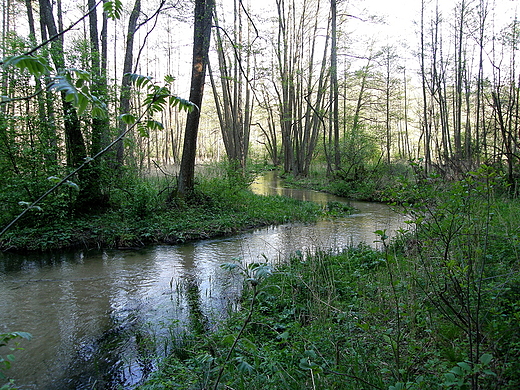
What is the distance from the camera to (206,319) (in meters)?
4.16

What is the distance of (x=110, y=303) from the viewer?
189 inches

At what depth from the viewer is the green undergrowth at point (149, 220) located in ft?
24.1

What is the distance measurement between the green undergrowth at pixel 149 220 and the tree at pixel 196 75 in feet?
2.23

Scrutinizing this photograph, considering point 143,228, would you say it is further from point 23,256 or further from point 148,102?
point 148,102

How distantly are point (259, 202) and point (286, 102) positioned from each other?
1300cm

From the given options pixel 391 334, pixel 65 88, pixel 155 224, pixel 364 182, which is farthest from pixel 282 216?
pixel 65 88

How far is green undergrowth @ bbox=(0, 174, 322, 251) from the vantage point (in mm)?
7352

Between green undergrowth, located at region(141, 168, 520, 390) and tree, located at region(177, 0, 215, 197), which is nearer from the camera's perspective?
green undergrowth, located at region(141, 168, 520, 390)

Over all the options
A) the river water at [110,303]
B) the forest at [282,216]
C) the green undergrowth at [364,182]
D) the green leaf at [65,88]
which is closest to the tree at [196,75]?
the forest at [282,216]

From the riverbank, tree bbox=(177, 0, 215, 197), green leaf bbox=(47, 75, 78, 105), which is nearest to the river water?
the riverbank

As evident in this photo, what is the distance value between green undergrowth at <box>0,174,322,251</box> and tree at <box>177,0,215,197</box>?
68cm

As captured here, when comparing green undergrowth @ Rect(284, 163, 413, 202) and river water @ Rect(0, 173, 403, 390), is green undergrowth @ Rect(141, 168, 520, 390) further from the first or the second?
green undergrowth @ Rect(284, 163, 413, 202)

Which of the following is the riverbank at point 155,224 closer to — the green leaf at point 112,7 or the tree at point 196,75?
the tree at point 196,75

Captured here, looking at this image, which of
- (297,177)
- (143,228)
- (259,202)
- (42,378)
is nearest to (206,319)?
(42,378)
